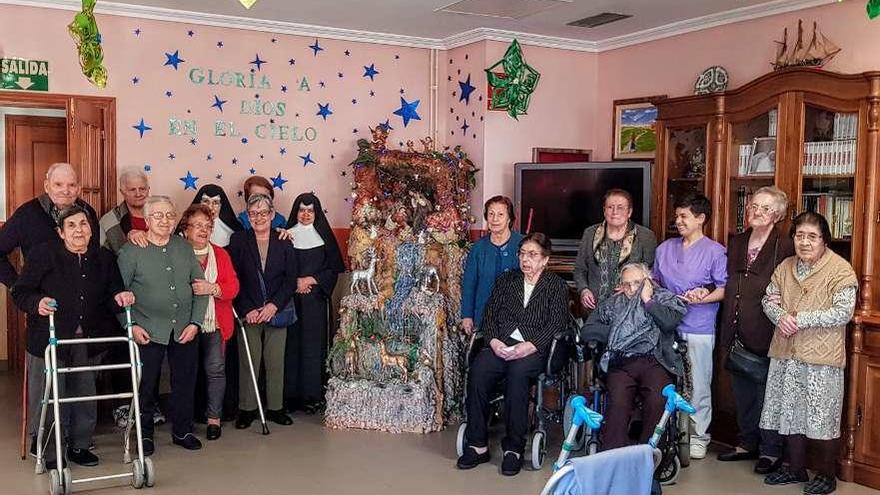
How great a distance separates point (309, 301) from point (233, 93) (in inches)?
64.4

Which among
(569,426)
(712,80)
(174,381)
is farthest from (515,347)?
(712,80)

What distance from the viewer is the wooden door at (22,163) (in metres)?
6.82

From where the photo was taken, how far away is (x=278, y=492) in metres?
4.09

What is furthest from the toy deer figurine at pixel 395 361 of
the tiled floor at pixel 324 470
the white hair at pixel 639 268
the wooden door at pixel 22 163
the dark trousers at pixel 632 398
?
the wooden door at pixel 22 163

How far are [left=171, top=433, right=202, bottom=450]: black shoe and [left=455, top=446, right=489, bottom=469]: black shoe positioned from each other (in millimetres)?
1430

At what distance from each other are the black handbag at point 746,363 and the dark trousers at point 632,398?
0.49m

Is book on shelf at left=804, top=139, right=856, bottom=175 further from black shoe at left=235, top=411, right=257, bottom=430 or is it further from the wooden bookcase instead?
black shoe at left=235, top=411, right=257, bottom=430

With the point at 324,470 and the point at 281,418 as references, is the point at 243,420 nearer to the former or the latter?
the point at 281,418

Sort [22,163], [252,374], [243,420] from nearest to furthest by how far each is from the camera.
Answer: [252,374] < [243,420] < [22,163]

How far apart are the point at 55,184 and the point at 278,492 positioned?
1933 millimetres

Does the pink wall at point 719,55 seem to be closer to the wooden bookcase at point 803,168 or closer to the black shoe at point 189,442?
the wooden bookcase at point 803,168

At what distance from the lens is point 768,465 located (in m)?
4.51

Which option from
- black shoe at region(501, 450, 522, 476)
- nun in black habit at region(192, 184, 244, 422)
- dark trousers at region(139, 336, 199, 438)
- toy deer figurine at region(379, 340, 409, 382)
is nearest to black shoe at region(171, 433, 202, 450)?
dark trousers at region(139, 336, 199, 438)

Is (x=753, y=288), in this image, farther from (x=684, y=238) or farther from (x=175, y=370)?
(x=175, y=370)
